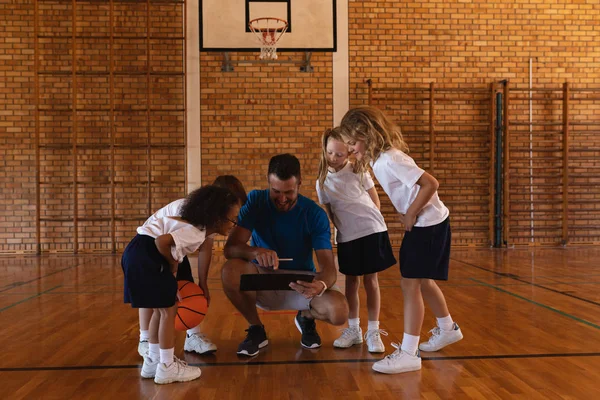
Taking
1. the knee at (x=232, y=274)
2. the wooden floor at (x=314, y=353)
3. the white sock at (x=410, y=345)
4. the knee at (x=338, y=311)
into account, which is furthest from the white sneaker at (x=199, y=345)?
the white sock at (x=410, y=345)

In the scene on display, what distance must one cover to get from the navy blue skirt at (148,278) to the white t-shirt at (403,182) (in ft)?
3.55

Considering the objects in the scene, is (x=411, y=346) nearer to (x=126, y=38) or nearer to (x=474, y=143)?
(x=474, y=143)

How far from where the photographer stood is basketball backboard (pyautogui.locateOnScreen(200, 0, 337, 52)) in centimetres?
726

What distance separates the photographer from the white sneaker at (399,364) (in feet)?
7.89

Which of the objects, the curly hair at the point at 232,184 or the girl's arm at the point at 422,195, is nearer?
the girl's arm at the point at 422,195

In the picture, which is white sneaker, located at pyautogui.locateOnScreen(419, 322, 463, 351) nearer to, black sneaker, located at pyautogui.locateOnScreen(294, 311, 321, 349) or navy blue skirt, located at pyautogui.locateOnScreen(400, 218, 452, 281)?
navy blue skirt, located at pyautogui.locateOnScreen(400, 218, 452, 281)

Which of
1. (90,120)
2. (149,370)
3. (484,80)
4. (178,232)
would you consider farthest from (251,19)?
(149,370)

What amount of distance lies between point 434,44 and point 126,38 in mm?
4904

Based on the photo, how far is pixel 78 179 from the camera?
27.6ft

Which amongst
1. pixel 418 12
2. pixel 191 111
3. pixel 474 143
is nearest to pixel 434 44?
pixel 418 12

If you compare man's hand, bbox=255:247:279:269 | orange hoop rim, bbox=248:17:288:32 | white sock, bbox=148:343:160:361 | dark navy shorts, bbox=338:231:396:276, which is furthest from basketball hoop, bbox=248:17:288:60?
white sock, bbox=148:343:160:361

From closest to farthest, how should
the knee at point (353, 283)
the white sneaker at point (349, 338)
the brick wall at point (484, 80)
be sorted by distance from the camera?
1. the white sneaker at point (349, 338)
2. the knee at point (353, 283)
3. the brick wall at point (484, 80)

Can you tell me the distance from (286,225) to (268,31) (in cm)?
496

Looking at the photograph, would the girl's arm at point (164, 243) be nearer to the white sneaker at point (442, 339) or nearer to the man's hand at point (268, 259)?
the man's hand at point (268, 259)
